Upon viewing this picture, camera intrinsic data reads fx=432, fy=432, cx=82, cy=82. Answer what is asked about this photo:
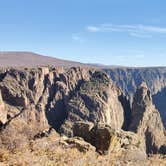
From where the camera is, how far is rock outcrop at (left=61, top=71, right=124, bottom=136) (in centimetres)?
13950

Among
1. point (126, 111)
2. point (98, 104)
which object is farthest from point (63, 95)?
point (126, 111)

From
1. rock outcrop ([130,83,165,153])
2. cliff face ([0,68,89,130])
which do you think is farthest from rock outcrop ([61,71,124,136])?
rock outcrop ([130,83,165,153])

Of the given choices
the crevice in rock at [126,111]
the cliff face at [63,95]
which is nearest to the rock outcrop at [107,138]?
the cliff face at [63,95]

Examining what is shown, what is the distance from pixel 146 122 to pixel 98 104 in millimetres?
20554

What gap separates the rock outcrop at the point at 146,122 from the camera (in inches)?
4665

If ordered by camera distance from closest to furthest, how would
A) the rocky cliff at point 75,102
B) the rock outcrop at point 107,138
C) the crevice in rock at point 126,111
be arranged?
the rock outcrop at point 107,138 < the rocky cliff at point 75,102 < the crevice in rock at point 126,111

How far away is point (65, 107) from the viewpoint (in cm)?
14750

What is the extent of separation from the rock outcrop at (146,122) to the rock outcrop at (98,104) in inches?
303

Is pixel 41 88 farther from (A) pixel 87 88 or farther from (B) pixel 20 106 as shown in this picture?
(B) pixel 20 106

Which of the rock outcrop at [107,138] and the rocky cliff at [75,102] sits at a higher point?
the rock outcrop at [107,138]

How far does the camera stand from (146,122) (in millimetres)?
130750

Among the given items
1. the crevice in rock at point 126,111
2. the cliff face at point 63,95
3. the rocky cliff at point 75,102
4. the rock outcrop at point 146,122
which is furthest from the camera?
the crevice in rock at point 126,111

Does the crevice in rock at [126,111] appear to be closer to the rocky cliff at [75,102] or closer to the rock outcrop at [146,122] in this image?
the rocky cliff at [75,102]

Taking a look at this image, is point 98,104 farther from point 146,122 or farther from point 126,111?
point 146,122
